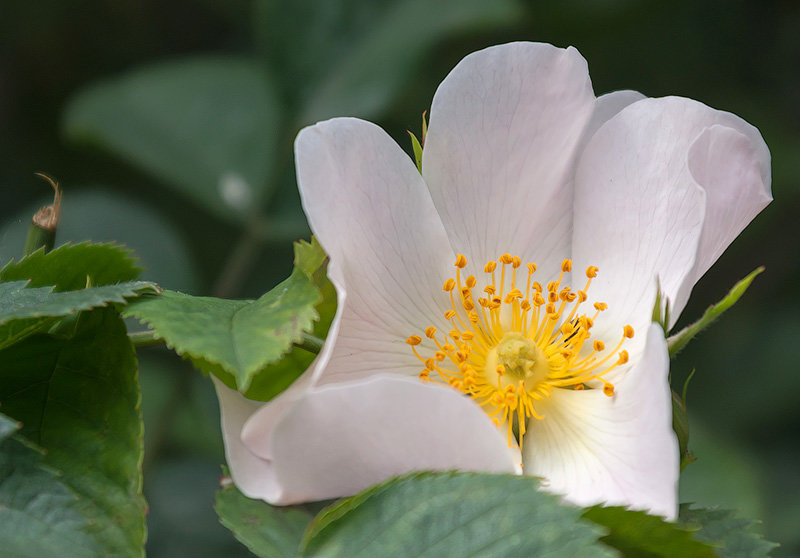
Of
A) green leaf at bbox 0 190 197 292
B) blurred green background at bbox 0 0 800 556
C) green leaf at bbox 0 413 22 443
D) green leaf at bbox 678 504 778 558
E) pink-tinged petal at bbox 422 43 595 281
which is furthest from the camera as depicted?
blurred green background at bbox 0 0 800 556

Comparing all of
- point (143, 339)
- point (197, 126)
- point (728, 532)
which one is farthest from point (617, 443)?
point (197, 126)

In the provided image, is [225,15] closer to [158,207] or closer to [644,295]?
[158,207]

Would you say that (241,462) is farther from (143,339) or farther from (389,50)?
(389,50)

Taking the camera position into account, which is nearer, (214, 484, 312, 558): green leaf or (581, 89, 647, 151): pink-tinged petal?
(214, 484, 312, 558): green leaf

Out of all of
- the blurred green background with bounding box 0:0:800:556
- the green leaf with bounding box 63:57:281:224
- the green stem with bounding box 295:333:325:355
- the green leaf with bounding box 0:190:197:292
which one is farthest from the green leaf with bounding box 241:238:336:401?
the green leaf with bounding box 63:57:281:224

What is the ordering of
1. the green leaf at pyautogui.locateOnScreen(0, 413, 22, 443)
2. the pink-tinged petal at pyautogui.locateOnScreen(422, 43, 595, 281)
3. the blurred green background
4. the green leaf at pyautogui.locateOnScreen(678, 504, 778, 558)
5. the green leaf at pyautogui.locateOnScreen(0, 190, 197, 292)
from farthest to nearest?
1. the blurred green background
2. the green leaf at pyautogui.locateOnScreen(0, 190, 197, 292)
3. the pink-tinged petal at pyautogui.locateOnScreen(422, 43, 595, 281)
4. the green leaf at pyautogui.locateOnScreen(678, 504, 778, 558)
5. the green leaf at pyautogui.locateOnScreen(0, 413, 22, 443)

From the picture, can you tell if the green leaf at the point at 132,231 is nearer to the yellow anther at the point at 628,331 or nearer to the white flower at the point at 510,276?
the white flower at the point at 510,276

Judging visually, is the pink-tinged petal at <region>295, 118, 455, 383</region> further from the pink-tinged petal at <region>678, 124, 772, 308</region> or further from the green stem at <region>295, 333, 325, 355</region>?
the pink-tinged petal at <region>678, 124, 772, 308</region>

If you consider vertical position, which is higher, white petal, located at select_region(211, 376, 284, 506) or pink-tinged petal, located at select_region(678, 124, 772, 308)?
pink-tinged petal, located at select_region(678, 124, 772, 308)
